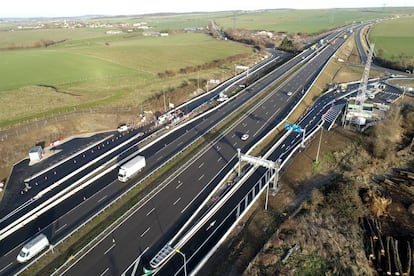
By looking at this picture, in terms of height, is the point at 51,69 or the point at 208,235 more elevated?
the point at 51,69

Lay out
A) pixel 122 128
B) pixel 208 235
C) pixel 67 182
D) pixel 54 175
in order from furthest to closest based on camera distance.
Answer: pixel 122 128 → pixel 54 175 → pixel 67 182 → pixel 208 235

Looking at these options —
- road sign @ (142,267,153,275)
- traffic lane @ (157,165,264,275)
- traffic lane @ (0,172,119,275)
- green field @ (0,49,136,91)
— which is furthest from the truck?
green field @ (0,49,136,91)

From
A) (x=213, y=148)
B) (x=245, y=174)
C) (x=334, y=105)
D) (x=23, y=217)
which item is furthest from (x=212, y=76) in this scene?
(x=23, y=217)

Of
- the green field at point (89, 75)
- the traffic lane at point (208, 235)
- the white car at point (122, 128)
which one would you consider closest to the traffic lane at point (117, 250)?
the traffic lane at point (208, 235)

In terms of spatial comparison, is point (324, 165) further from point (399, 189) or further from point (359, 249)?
point (359, 249)

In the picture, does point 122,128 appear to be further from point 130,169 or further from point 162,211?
point 162,211

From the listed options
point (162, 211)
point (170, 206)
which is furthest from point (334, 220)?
point (162, 211)
